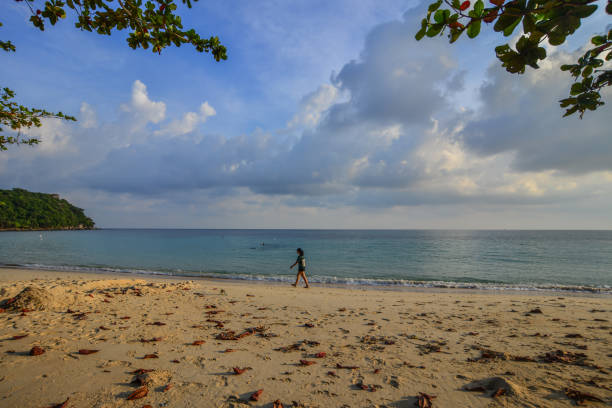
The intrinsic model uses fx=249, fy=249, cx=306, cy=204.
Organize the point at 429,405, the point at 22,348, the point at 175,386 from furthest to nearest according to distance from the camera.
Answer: the point at 22,348 → the point at 175,386 → the point at 429,405

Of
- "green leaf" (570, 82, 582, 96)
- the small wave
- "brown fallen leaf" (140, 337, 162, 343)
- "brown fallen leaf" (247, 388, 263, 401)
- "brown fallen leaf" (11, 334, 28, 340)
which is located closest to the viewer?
"green leaf" (570, 82, 582, 96)

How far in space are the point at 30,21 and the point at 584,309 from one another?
16.1 meters

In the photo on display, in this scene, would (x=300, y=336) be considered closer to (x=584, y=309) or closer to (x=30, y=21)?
(x=30, y=21)

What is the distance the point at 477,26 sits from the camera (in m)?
1.91

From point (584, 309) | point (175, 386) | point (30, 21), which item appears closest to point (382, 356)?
point (175, 386)

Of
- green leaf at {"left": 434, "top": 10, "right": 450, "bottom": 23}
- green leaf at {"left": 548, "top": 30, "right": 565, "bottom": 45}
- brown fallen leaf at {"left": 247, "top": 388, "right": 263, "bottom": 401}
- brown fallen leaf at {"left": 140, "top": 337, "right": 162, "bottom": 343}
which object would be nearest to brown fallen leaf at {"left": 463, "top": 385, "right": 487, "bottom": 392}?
brown fallen leaf at {"left": 247, "top": 388, "right": 263, "bottom": 401}

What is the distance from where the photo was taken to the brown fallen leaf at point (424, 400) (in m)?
3.28

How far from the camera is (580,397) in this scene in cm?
340

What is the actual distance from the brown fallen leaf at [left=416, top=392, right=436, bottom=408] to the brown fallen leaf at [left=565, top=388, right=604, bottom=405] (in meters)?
1.85

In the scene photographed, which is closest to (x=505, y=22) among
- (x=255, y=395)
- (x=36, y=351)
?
(x=255, y=395)

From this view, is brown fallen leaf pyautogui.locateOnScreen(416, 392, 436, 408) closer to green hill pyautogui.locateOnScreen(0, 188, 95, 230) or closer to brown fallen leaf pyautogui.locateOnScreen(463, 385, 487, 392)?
brown fallen leaf pyautogui.locateOnScreen(463, 385, 487, 392)

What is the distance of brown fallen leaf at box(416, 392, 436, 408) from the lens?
3.28m

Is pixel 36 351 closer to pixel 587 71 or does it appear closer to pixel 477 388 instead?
pixel 477 388

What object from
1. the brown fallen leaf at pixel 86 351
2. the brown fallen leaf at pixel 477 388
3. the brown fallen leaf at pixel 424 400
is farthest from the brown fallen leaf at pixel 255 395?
the brown fallen leaf at pixel 86 351
